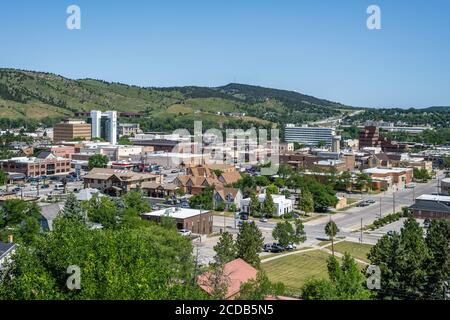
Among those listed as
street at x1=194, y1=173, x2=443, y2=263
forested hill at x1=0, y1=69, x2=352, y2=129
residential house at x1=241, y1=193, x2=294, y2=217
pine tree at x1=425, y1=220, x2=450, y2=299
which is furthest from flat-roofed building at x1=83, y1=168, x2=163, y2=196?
forested hill at x1=0, y1=69, x2=352, y2=129

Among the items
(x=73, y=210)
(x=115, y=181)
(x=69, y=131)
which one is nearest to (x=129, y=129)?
(x=69, y=131)

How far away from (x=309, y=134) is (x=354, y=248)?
2685 inches

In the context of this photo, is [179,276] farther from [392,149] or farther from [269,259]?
[392,149]

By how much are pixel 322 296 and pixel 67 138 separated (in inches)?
2896

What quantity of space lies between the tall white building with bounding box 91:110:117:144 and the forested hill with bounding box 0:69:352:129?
982 inches

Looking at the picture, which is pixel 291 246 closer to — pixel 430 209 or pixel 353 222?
pixel 353 222

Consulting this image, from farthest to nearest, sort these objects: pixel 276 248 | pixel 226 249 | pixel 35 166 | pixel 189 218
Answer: pixel 35 166 < pixel 189 218 < pixel 276 248 < pixel 226 249

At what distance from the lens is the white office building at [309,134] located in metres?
91.6

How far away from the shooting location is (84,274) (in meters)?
11.6

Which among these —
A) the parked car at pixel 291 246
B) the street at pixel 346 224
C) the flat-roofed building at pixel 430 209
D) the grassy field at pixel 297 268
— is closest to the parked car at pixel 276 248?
the parked car at pixel 291 246

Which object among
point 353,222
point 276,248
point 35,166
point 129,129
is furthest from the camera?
point 129,129

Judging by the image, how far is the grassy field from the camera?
20438mm

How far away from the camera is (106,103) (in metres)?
133
